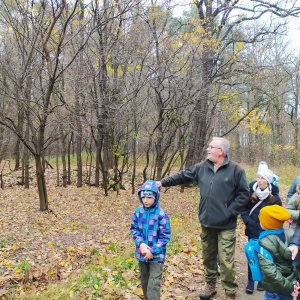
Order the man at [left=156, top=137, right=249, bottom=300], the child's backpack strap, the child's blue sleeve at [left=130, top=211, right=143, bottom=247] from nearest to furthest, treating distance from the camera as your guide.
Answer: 1. the child's backpack strap
2. the child's blue sleeve at [left=130, top=211, right=143, bottom=247]
3. the man at [left=156, top=137, right=249, bottom=300]

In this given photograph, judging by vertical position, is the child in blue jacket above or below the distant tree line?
below

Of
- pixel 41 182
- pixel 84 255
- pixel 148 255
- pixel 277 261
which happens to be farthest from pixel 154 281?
pixel 41 182

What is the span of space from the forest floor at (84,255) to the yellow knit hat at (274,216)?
1.81 meters

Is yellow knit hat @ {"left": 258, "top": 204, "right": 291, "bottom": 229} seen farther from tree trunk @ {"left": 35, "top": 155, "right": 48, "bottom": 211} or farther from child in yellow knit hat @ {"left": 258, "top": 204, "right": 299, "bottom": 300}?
tree trunk @ {"left": 35, "top": 155, "right": 48, "bottom": 211}

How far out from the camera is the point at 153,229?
11.3 feet

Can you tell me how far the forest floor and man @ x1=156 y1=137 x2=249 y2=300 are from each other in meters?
0.72

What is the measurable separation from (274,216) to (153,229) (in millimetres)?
1320

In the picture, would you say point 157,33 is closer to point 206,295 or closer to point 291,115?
point 206,295

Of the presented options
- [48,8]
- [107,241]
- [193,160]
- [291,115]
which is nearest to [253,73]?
[193,160]

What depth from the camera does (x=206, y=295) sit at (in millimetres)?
3990

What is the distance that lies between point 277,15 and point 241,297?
13466 mm

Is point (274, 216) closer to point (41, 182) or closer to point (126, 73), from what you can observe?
point (41, 182)

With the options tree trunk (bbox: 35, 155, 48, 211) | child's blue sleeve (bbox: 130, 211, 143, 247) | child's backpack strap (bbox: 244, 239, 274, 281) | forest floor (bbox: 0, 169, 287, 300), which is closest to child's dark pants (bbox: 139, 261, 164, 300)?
child's blue sleeve (bbox: 130, 211, 143, 247)

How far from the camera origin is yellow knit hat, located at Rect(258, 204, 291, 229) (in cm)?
290
